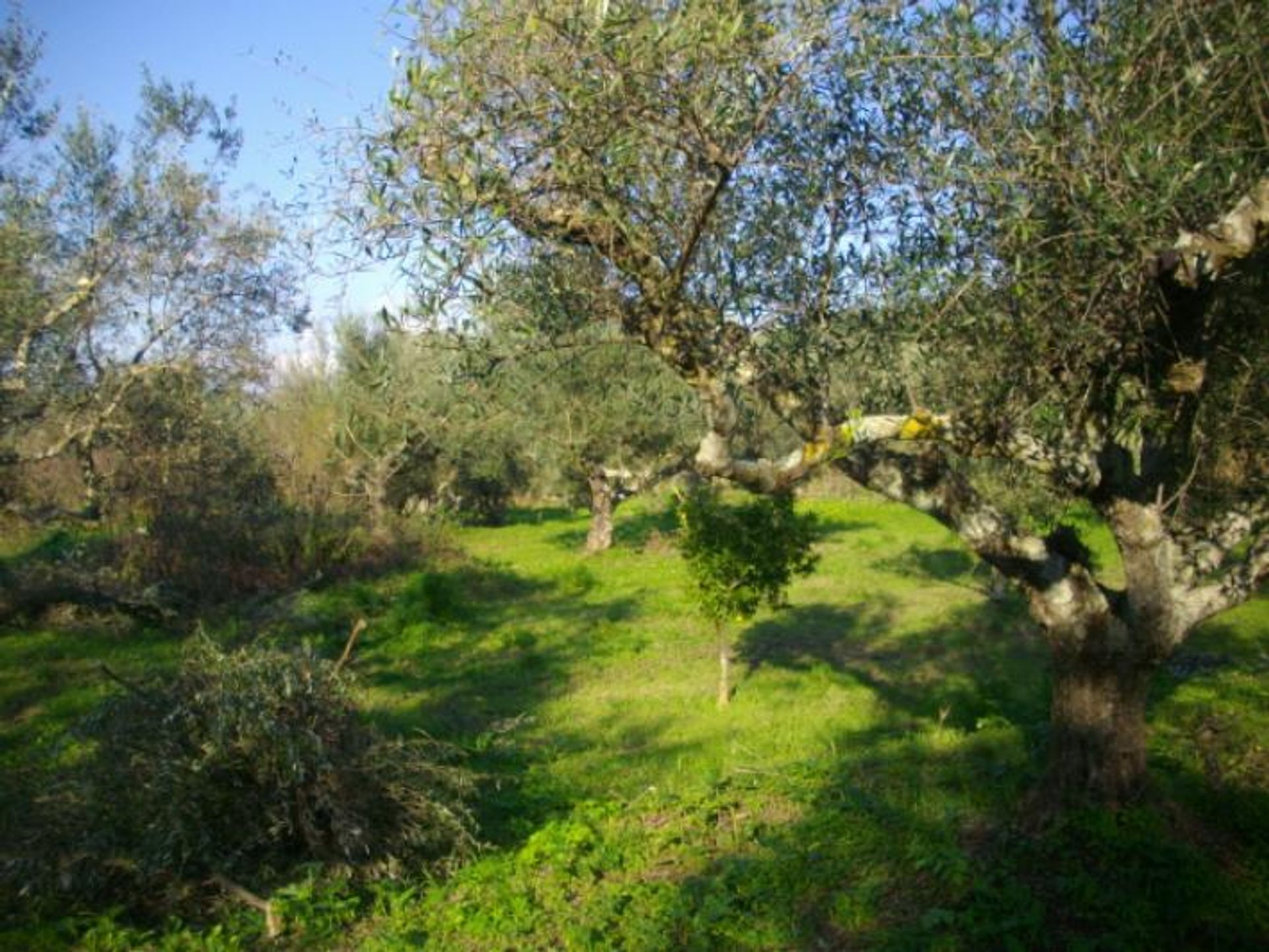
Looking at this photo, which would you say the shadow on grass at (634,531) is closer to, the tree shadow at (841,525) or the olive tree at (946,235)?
the tree shadow at (841,525)

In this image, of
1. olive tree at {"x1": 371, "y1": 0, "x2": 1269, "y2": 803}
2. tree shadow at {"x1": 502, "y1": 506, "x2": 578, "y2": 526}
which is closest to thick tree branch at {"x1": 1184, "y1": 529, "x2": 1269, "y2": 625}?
olive tree at {"x1": 371, "y1": 0, "x2": 1269, "y2": 803}

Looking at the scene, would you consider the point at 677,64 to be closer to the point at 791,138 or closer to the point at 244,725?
the point at 791,138

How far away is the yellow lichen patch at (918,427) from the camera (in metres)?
5.91

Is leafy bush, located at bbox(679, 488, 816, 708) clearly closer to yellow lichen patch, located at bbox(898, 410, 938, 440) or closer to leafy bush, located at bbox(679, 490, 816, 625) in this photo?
leafy bush, located at bbox(679, 490, 816, 625)

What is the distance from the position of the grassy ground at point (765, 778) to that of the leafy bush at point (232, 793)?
16.8 inches

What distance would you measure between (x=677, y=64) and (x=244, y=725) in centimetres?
521

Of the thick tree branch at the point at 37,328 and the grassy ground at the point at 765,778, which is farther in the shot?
the thick tree branch at the point at 37,328

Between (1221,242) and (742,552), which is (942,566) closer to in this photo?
(742,552)

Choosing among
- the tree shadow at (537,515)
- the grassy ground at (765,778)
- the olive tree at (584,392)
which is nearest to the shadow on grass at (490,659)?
the grassy ground at (765,778)

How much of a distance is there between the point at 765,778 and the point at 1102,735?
2840 mm

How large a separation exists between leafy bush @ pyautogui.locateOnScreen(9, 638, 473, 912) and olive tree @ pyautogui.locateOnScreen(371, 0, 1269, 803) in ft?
10.9

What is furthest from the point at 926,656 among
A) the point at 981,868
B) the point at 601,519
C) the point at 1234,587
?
the point at 601,519

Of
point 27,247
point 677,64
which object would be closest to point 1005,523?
point 677,64

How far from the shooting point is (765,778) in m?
8.47
